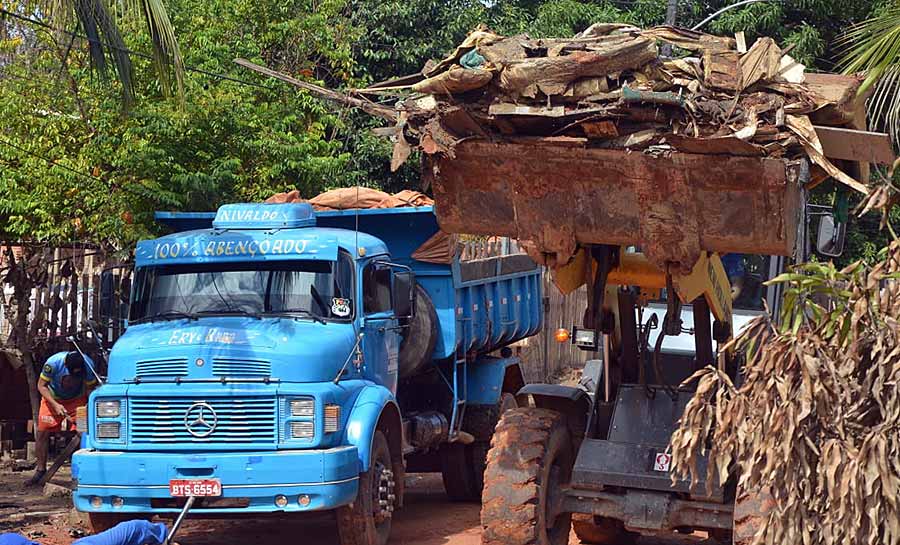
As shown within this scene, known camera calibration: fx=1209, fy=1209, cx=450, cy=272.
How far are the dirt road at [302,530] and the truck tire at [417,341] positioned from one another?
1.45 m

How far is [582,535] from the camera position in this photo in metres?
10.2

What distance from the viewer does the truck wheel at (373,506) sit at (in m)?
9.28

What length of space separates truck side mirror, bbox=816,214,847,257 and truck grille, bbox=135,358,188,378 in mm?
4833

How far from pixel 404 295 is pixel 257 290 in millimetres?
1251

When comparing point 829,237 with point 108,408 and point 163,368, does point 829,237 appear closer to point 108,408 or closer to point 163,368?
point 163,368

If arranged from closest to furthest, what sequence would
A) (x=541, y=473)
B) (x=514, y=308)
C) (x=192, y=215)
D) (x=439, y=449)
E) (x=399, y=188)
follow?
(x=541, y=473), (x=192, y=215), (x=439, y=449), (x=514, y=308), (x=399, y=188)

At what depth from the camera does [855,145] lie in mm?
6699

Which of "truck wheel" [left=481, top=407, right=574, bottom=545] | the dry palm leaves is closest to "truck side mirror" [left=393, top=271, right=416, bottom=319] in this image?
"truck wheel" [left=481, top=407, right=574, bottom=545]

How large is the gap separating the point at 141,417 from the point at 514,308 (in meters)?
5.37

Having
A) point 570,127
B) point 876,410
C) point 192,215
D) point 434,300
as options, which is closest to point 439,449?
point 434,300

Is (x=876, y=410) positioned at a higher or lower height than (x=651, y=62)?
lower

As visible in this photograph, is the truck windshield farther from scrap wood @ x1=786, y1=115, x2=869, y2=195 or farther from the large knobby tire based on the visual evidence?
scrap wood @ x1=786, y1=115, x2=869, y2=195

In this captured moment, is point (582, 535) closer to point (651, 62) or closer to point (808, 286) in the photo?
point (651, 62)

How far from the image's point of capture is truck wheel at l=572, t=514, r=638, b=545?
997 cm
